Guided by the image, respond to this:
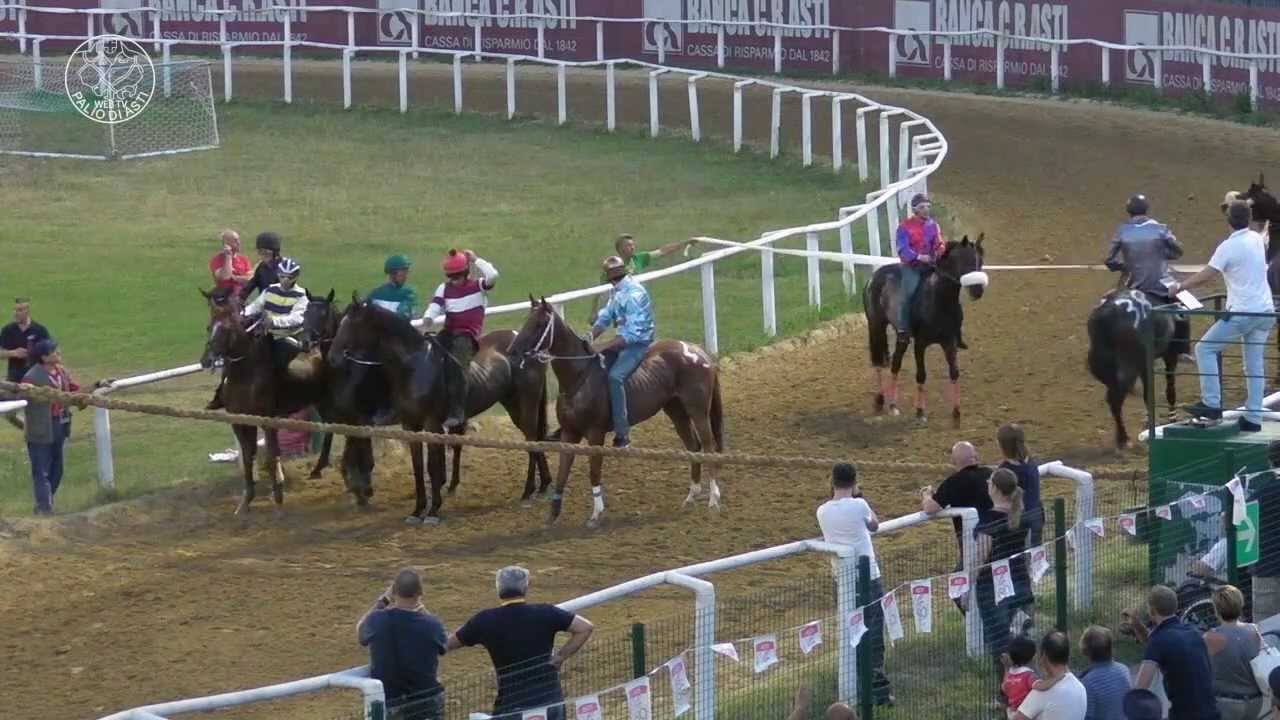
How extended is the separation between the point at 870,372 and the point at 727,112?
1621 cm

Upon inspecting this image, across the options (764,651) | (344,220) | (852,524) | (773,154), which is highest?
(773,154)

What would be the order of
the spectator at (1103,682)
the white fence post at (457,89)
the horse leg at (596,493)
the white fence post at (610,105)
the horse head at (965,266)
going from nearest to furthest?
1. the spectator at (1103,682)
2. the horse leg at (596,493)
3. the horse head at (965,266)
4. the white fence post at (610,105)
5. the white fence post at (457,89)

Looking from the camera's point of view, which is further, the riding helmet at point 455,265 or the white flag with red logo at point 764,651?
the riding helmet at point 455,265

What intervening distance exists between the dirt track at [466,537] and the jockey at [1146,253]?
125 centimetres

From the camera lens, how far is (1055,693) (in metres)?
9.72

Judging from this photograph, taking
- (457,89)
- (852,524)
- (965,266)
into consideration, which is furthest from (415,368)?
(457,89)

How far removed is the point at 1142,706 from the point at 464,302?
7.54 metres

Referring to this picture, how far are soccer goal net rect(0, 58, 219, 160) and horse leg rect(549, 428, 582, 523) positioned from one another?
19697 mm

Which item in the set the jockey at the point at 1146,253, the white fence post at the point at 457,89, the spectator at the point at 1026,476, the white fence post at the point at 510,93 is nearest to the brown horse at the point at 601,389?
the jockey at the point at 1146,253

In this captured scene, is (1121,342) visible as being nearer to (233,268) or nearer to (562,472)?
(562,472)

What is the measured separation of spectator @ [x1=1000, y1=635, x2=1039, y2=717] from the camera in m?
9.98

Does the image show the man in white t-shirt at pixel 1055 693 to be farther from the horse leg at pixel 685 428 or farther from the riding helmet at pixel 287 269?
the riding helmet at pixel 287 269

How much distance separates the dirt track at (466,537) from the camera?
1252 cm

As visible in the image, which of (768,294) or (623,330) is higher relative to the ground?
(623,330)
